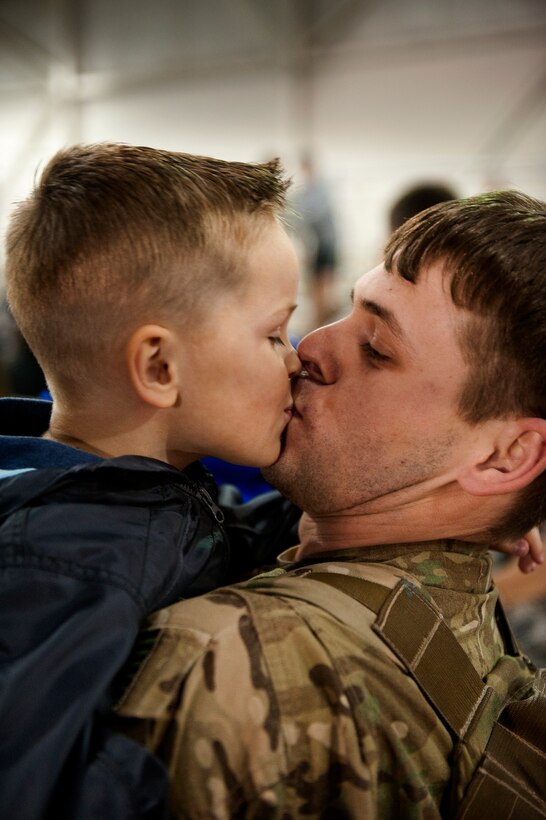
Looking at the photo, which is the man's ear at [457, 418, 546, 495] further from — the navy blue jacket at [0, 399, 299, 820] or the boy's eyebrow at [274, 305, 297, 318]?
the navy blue jacket at [0, 399, 299, 820]

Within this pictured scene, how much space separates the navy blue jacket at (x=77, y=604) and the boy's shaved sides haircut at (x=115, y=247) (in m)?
0.20

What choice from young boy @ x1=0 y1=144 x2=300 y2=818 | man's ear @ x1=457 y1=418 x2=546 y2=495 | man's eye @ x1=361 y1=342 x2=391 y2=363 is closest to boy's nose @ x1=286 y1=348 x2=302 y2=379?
young boy @ x1=0 y1=144 x2=300 y2=818

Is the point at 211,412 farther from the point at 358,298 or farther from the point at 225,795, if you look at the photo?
the point at 225,795

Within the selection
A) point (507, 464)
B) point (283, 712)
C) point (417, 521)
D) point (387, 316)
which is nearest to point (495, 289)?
point (387, 316)

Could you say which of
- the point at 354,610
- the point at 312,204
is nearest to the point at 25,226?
the point at 354,610

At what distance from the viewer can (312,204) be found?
405 inches

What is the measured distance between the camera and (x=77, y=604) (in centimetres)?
115

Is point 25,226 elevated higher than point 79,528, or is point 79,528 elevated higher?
point 25,226

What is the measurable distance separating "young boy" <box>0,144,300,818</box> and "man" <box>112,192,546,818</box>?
108 mm

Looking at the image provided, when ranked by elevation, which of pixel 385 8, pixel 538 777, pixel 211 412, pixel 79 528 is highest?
pixel 385 8

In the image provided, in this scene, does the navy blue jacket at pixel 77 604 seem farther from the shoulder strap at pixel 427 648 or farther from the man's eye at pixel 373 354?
the man's eye at pixel 373 354

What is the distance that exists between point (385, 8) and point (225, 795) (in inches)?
531

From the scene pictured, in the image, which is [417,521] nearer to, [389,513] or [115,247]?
[389,513]

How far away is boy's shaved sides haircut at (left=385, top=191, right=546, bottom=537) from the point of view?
62.1 inches
